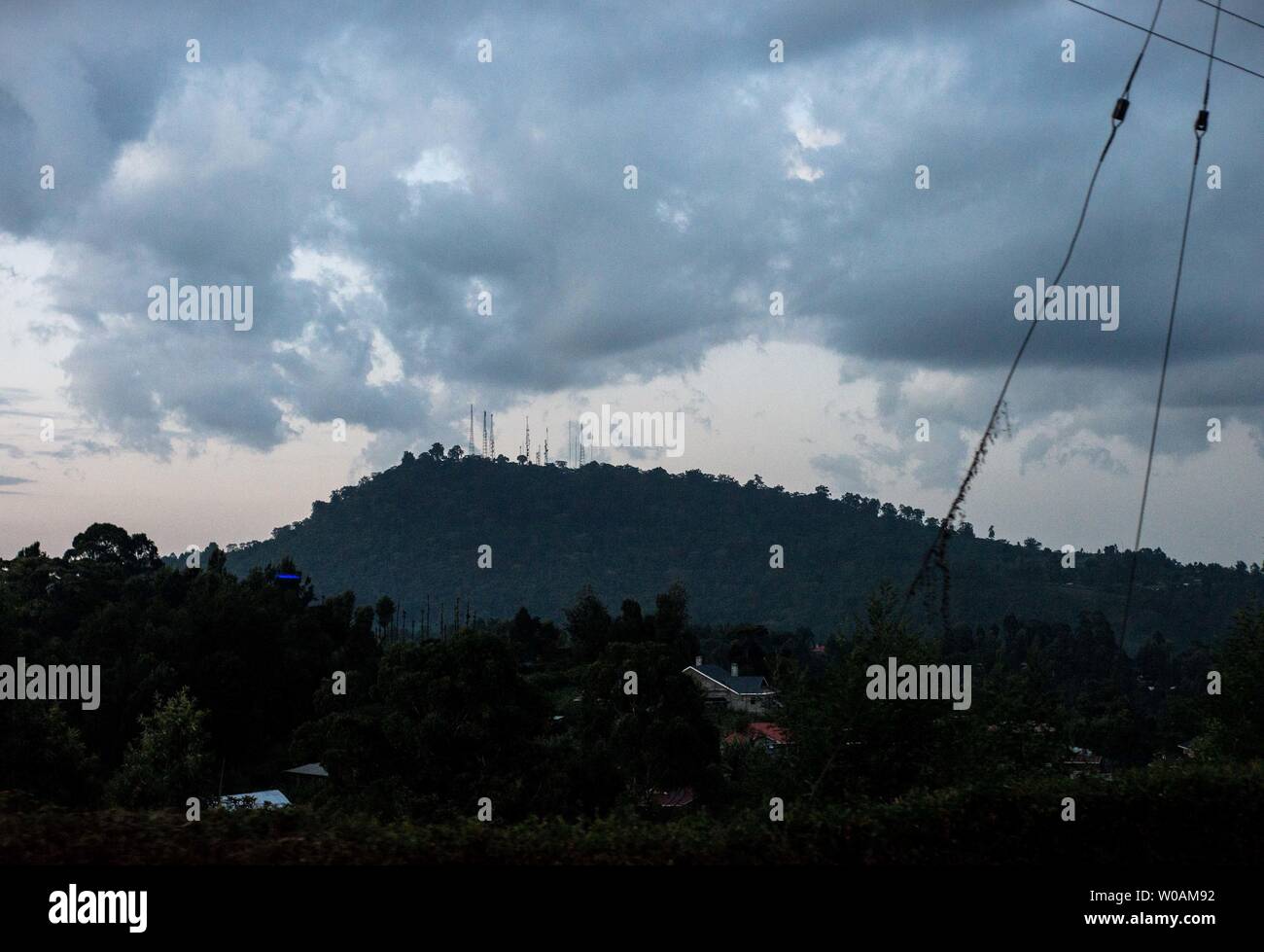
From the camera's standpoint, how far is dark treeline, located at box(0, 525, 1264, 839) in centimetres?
1653

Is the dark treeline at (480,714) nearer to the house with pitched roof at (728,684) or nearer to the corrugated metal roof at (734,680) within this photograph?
the house with pitched roof at (728,684)

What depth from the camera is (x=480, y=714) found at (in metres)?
29.6

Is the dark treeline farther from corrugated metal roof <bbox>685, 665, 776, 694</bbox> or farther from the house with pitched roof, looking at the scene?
corrugated metal roof <bbox>685, 665, 776, 694</bbox>

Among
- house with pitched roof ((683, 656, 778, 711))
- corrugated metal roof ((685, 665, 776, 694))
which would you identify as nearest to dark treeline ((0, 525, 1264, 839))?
house with pitched roof ((683, 656, 778, 711))

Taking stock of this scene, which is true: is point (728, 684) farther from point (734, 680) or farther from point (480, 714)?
point (480, 714)

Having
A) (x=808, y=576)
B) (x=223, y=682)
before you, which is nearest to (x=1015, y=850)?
(x=223, y=682)

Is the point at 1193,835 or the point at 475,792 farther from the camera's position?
the point at 475,792

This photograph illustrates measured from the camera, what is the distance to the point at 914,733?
600 inches

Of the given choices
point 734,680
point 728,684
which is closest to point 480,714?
point 728,684

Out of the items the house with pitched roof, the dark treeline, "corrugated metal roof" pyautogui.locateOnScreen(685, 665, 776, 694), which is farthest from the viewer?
"corrugated metal roof" pyautogui.locateOnScreen(685, 665, 776, 694)
